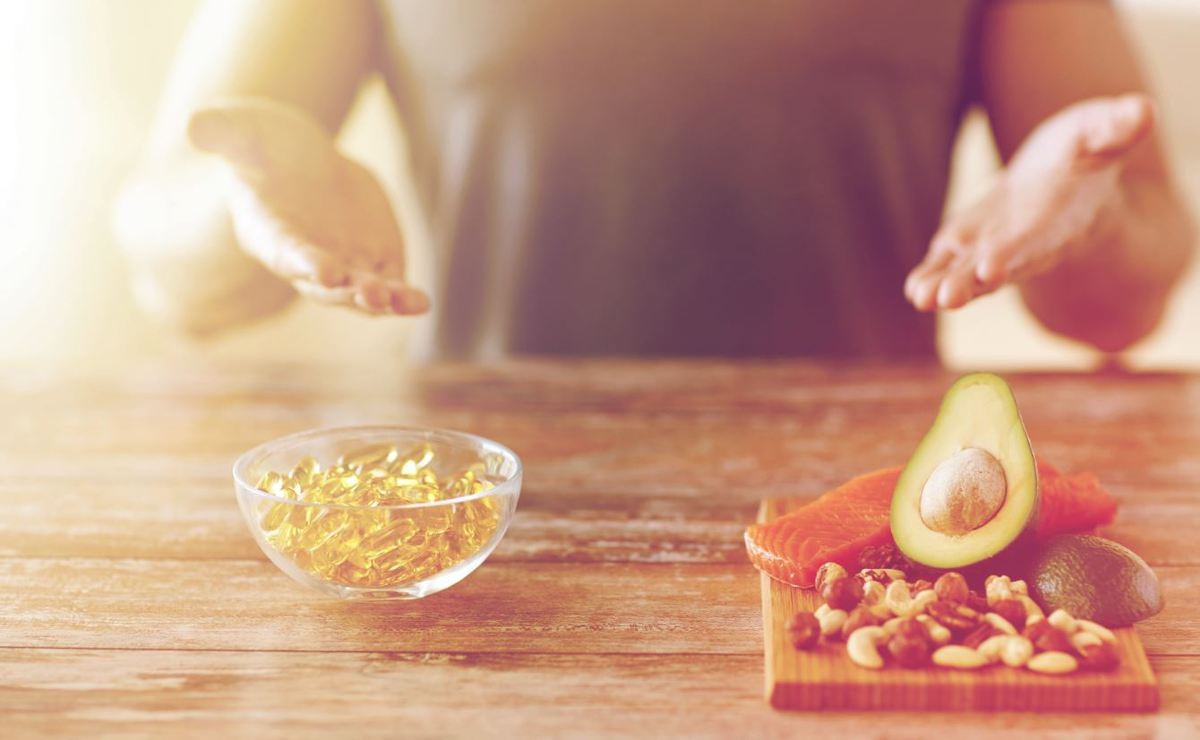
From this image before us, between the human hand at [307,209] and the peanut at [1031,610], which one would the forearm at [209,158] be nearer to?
the human hand at [307,209]

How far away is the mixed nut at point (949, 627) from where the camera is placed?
65 cm

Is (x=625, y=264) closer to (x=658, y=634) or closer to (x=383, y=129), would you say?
(x=658, y=634)

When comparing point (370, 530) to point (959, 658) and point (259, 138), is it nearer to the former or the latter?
point (959, 658)

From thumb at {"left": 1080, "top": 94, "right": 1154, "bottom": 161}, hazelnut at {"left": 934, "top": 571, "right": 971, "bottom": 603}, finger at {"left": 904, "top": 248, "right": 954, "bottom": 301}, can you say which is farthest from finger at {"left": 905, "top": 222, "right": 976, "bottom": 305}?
hazelnut at {"left": 934, "top": 571, "right": 971, "bottom": 603}

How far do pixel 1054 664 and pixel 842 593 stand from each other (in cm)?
13

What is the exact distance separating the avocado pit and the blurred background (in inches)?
86.8

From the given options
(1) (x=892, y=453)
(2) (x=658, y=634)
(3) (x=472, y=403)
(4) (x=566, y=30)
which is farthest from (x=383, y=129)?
(2) (x=658, y=634)

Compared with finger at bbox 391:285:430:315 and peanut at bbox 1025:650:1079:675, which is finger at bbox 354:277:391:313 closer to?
finger at bbox 391:285:430:315

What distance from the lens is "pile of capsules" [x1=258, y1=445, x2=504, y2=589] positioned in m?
0.73

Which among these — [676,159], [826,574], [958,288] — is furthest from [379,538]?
[676,159]

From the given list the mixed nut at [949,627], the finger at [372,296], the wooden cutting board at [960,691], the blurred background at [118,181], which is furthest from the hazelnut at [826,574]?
the blurred background at [118,181]

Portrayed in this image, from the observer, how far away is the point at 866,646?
66 centimetres

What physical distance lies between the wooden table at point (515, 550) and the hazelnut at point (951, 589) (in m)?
A: 0.10

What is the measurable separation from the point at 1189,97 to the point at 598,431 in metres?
2.77
